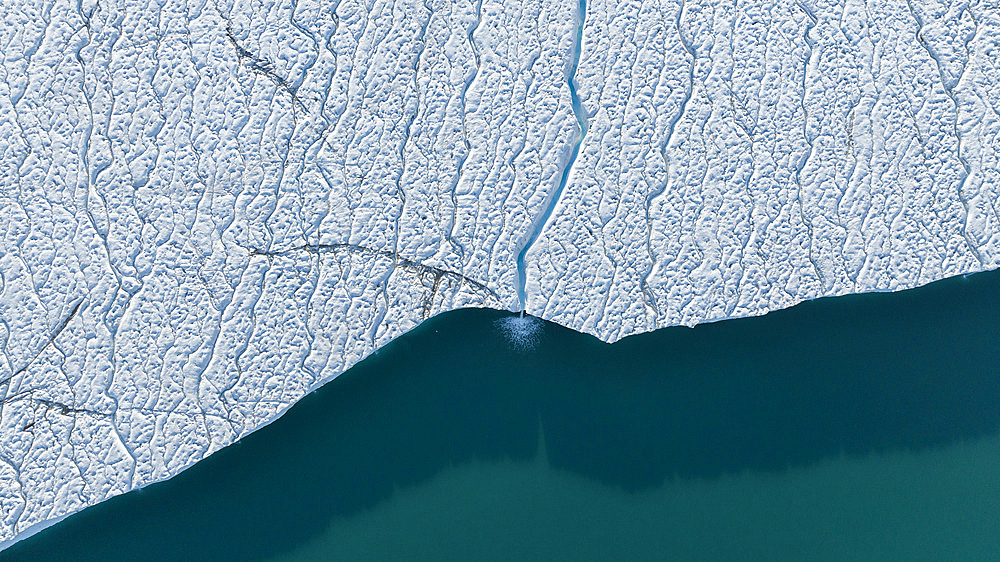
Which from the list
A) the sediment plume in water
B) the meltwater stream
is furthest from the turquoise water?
the meltwater stream

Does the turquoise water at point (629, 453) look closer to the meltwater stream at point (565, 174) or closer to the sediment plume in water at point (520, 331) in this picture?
the sediment plume in water at point (520, 331)

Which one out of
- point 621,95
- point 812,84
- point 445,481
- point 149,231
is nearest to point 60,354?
point 149,231

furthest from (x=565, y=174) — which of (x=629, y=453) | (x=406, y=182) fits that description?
(x=629, y=453)

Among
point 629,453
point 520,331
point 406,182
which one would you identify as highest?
A: point 406,182

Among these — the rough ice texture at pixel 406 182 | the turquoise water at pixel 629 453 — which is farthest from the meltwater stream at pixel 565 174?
the turquoise water at pixel 629 453

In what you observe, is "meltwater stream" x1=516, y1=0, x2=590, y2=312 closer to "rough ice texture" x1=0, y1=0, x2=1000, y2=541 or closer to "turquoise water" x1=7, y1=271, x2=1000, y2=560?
"rough ice texture" x1=0, y1=0, x2=1000, y2=541

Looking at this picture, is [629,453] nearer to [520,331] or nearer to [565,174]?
[520,331]
